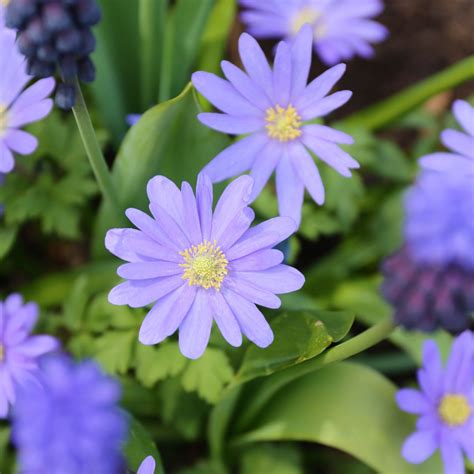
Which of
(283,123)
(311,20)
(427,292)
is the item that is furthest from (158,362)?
(311,20)

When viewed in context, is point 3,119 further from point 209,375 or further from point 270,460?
point 270,460

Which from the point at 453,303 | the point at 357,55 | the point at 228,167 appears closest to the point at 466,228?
the point at 453,303

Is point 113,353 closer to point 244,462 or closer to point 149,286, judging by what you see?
point 149,286

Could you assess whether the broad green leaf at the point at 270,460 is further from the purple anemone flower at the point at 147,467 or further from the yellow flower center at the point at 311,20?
the yellow flower center at the point at 311,20

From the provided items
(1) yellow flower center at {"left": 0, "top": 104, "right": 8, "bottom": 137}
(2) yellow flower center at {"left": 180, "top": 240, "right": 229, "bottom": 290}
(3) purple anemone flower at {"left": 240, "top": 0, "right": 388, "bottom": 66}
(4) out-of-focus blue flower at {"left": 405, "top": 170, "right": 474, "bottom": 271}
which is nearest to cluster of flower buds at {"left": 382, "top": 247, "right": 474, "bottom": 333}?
(4) out-of-focus blue flower at {"left": 405, "top": 170, "right": 474, "bottom": 271}

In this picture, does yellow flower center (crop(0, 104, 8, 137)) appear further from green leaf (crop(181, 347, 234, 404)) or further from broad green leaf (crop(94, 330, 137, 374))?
green leaf (crop(181, 347, 234, 404))
